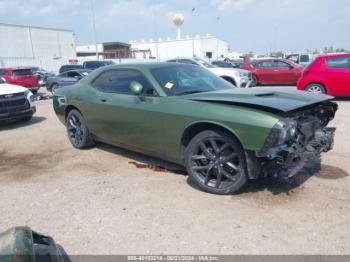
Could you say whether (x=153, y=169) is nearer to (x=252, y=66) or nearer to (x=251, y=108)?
(x=251, y=108)

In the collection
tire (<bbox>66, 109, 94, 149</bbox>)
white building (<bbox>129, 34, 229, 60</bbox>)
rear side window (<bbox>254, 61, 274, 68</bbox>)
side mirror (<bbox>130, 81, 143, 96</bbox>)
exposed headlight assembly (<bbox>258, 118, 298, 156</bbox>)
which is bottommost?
tire (<bbox>66, 109, 94, 149</bbox>)

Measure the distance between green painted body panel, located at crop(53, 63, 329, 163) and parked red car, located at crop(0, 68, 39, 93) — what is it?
1260 centimetres

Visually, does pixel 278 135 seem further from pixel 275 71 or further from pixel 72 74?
pixel 72 74

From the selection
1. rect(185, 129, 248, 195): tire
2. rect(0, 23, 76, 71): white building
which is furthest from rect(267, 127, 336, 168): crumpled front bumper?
rect(0, 23, 76, 71): white building

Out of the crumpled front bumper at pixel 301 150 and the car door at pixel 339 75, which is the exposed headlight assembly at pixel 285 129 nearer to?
the crumpled front bumper at pixel 301 150

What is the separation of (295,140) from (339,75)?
26.4ft

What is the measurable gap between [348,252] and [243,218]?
3.23 feet

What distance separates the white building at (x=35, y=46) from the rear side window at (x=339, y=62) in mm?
39473

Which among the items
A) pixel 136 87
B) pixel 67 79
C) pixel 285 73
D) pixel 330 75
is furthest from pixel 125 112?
pixel 67 79

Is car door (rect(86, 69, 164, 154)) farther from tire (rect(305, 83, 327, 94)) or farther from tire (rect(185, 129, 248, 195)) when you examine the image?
tire (rect(305, 83, 327, 94))

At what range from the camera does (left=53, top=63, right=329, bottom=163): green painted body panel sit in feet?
11.4

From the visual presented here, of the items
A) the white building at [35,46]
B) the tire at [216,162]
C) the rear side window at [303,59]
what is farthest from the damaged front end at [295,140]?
the white building at [35,46]

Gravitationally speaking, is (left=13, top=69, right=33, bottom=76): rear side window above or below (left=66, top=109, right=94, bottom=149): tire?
above

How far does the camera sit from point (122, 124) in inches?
192
